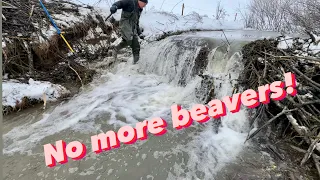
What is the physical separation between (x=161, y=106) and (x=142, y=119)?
571 millimetres

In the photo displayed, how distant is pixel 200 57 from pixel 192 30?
13.6 feet

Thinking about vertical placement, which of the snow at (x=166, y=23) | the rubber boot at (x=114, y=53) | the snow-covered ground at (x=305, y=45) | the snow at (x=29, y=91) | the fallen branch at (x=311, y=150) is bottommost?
the fallen branch at (x=311, y=150)

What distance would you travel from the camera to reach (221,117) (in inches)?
153

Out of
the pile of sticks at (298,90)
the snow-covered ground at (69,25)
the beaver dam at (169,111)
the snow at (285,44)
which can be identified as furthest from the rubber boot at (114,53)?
the snow at (285,44)

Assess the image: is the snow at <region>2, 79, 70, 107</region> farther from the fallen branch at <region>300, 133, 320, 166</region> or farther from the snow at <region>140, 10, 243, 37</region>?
the snow at <region>140, 10, 243, 37</region>

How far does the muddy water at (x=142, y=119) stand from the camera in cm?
276

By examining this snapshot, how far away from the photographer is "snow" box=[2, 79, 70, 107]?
12.6 ft

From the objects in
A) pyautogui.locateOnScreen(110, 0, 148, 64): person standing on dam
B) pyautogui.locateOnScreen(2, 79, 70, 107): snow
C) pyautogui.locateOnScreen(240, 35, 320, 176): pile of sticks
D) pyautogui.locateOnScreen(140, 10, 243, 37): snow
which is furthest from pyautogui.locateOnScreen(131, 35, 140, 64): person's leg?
pyautogui.locateOnScreen(240, 35, 320, 176): pile of sticks

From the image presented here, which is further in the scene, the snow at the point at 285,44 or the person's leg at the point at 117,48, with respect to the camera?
the person's leg at the point at 117,48

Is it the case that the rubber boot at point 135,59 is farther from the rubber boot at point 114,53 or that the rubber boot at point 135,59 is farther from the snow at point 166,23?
the snow at point 166,23

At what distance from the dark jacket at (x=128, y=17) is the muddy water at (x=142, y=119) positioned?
829 mm

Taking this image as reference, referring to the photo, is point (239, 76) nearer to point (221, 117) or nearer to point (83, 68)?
point (221, 117)
